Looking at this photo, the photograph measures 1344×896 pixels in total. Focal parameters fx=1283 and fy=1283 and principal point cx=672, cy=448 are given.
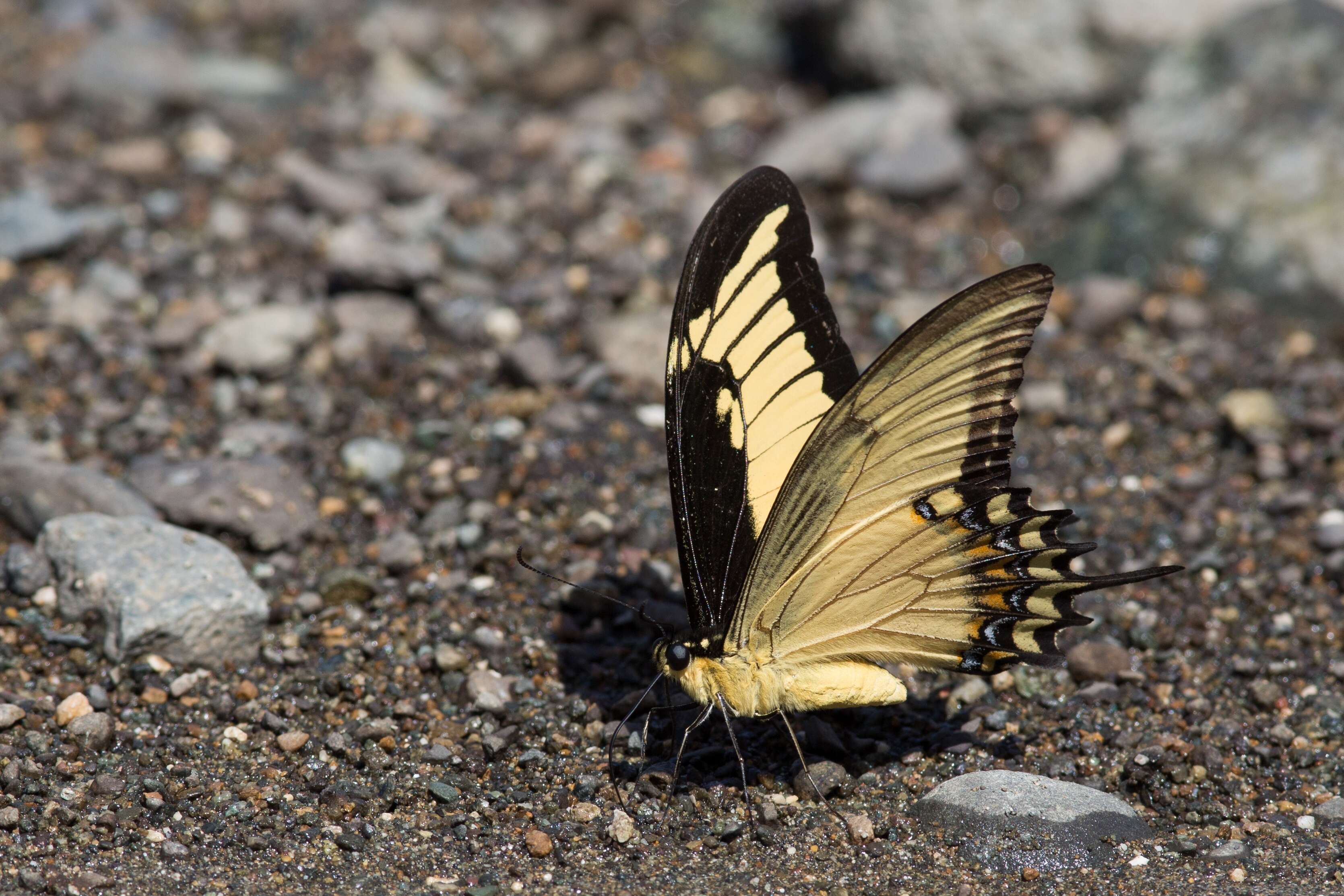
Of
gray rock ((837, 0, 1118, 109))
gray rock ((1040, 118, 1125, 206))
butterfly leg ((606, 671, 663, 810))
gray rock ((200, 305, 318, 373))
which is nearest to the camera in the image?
butterfly leg ((606, 671, 663, 810))

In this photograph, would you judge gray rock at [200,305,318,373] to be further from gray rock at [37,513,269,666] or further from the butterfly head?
the butterfly head

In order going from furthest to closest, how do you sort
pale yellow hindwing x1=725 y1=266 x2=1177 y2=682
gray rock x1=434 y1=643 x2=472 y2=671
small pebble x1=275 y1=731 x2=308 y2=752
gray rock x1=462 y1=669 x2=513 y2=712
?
gray rock x1=434 y1=643 x2=472 y2=671 < gray rock x1=462 y1=669 x2=513 y2=712 < small pebble x1=275 y1=731 x2=308 y2=752 < pale yellow hindwing x1=725 y1=266 x2=1177 y2=682

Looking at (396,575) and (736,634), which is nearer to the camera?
(736,634)

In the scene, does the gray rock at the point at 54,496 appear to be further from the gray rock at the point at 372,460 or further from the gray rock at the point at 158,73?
the gray rock at the point at 158,73

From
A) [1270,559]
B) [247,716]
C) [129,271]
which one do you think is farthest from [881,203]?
[247,716]

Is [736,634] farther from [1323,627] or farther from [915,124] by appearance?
[915,124]

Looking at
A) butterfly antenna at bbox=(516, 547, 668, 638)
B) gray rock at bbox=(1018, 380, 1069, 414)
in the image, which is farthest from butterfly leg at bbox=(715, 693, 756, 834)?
gray rock at bbox=(1018, 380, 1069, 414)
